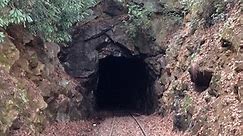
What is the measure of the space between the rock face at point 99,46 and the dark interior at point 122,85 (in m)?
3.07

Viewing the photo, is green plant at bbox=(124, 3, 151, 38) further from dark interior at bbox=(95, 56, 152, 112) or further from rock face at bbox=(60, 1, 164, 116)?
dark interior at bbox=(95, 56, 152, 112)

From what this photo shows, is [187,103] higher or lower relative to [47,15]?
lower

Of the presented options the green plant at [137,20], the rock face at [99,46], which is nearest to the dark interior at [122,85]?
the rock face at [99,46]

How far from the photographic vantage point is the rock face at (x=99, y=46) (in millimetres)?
23344

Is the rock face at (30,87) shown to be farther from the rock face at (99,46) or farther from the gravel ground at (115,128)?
the rock face at (99,46)

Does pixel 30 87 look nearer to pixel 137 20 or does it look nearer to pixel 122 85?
pixel 137 20

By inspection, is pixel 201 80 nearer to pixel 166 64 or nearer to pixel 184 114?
pixel 184 114

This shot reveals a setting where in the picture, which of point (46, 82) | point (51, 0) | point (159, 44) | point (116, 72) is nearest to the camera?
point (51, 0)

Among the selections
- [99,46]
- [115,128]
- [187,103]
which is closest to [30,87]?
[187,103]

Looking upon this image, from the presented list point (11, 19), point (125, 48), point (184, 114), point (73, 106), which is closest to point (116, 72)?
point (125, 48)

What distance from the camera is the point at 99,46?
2406 cm

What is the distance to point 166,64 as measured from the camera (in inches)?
842

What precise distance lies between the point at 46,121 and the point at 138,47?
11.3 meters

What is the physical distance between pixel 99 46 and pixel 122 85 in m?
11.9
